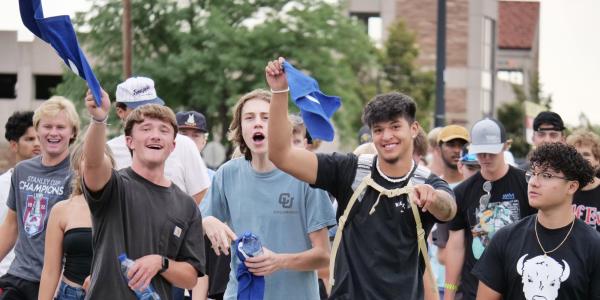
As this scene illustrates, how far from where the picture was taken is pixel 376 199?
636cm

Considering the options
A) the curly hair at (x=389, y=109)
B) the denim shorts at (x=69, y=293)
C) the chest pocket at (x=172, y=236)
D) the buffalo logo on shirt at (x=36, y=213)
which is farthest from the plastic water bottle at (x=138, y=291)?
the buffalo logo on shirt at (x=36, y=213)

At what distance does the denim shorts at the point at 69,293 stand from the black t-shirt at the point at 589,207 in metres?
3.62

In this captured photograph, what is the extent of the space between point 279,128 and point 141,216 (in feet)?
3.05

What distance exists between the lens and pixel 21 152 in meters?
10.2

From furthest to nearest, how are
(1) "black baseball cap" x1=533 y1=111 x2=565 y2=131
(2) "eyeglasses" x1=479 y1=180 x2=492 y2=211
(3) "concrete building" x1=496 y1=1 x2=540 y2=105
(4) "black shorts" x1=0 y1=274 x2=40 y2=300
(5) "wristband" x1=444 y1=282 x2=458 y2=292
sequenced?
(3) "concrete building" x1=496 y1=1 x2=540 y2=105, (1) "black baseball cap" x1=533 y1=111 x2=565 y2=131, (5) "wristband" x1=444 y1=282 x2=458 y2=292, (2) "eyeglasses" x1=479 y1=180 x2=492 y2=211, (4) "black shorts" x1=0 y1=274 x2=40 y2=300

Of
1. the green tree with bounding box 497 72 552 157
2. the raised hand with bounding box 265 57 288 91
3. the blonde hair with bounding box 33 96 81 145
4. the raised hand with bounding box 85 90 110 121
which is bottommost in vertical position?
the green tree with bounding box 497 72 552 157

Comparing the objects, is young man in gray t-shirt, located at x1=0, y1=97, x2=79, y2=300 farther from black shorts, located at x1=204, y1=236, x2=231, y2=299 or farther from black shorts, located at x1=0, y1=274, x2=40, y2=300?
black shorts, located at x1=204, y1=236, x2=231, y2=299

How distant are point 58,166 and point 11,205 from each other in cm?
46

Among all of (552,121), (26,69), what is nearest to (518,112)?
(26,69)

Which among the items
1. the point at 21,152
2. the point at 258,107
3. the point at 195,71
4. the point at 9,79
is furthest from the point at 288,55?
the point at 258,107

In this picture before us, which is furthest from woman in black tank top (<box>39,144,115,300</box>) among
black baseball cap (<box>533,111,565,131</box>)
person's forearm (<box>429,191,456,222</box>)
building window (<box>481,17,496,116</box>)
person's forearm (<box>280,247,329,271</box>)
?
building window (<box>481,17,496,116</box>)

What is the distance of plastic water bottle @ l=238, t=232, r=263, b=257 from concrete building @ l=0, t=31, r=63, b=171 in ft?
184

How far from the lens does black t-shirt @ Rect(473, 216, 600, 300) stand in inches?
267

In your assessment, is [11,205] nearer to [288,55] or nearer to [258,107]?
[258,107]
